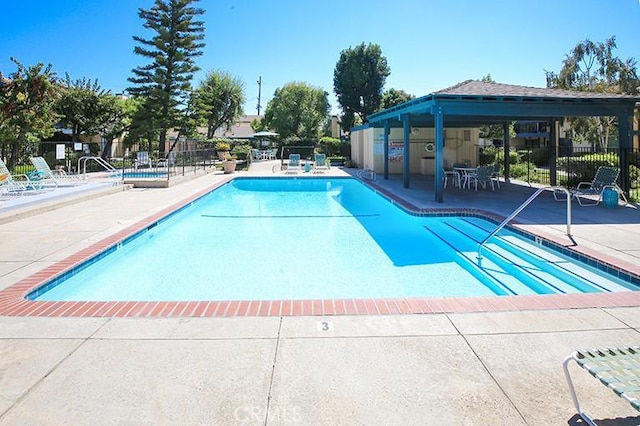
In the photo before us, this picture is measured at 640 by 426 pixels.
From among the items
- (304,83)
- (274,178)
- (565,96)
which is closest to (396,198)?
(565,96)

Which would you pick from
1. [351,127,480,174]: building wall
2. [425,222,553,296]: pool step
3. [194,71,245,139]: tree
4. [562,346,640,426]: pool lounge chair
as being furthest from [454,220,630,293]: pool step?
[194,71,245,139]: tree

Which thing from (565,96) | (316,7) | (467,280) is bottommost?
(467,280)

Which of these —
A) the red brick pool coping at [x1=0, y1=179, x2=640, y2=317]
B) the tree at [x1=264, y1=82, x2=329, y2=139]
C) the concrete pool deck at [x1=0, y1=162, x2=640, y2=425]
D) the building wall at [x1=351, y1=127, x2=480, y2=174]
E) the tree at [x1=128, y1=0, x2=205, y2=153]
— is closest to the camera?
the concrete pool deck at [x1=0, y1=162, x2=640, y2=425]

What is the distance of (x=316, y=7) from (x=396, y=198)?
8323mm

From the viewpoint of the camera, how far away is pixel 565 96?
34.4 ft

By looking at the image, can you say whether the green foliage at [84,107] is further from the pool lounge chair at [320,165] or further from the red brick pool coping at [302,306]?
the red brick pool coping at [302,306]

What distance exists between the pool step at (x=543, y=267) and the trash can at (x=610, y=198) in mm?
3243

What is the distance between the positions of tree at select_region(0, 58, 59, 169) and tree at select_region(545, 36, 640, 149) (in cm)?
2549

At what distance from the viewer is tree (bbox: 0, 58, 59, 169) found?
1639 centimetres

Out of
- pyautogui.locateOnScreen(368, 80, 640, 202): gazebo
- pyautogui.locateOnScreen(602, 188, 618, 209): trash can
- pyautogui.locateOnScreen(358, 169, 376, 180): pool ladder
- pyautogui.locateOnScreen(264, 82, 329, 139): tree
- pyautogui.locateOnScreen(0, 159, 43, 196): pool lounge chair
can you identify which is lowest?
pyautogui.locateOnScreen(602, 188, 618, 209): trash can

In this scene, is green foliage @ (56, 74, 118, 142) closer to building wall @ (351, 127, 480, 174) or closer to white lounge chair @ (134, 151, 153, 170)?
white lounge chair @ (134, 151, 153, 170)

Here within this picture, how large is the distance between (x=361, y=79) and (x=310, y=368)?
114 feet

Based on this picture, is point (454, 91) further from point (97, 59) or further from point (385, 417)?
point (97, 59)

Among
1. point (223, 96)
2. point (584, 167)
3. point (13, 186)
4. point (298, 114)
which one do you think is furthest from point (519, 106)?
point (223, 96)
